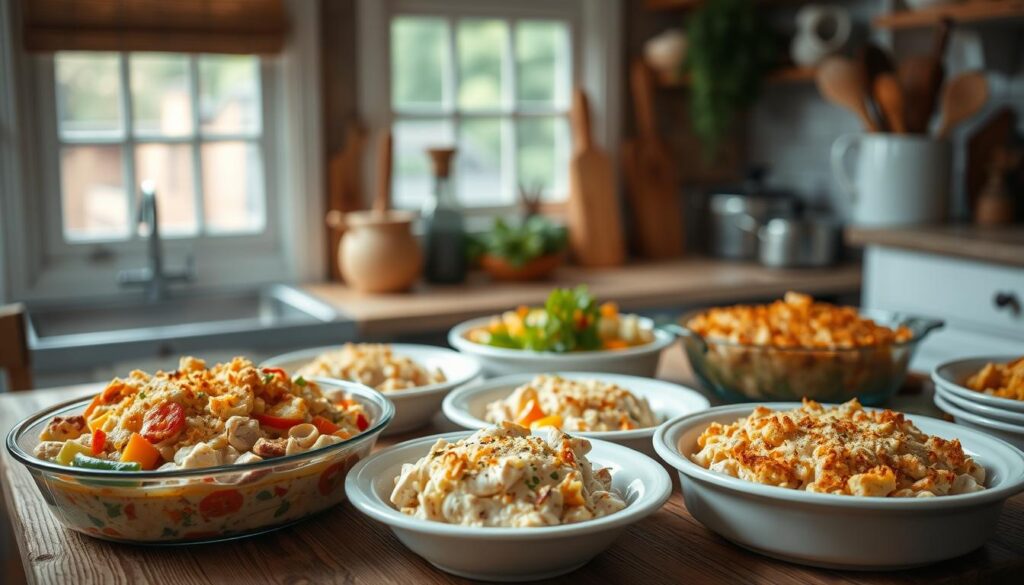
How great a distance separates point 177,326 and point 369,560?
2173 mm

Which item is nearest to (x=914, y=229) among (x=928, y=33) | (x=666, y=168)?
(x=928, y=33)

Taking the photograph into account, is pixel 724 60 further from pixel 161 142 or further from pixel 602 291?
pixel 161 142

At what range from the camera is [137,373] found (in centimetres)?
122

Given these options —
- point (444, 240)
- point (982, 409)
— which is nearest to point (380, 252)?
point (444, 240)

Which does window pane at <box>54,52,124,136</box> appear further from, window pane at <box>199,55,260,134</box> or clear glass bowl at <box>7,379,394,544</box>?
clear glass bowl at <box>7,379,394,544</box>

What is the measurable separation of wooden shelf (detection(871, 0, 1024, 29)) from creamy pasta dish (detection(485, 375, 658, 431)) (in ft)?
6.04

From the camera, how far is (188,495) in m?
1.00

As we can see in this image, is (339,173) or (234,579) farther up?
(339,173)

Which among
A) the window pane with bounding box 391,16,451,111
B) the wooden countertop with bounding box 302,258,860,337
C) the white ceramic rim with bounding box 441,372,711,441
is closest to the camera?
the white ceramic rim with bounding box 441,372,711,441

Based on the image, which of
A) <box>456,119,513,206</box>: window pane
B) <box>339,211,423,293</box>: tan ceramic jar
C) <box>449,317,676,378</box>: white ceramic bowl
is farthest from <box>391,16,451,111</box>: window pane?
<box>449,317,676,378</box>: white ceramic bowl

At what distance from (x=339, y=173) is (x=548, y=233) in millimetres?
713

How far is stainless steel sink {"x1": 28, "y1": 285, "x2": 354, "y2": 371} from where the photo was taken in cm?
245

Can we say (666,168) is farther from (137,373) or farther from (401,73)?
(137,373)

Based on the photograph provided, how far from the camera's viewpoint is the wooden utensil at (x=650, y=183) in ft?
12.3
